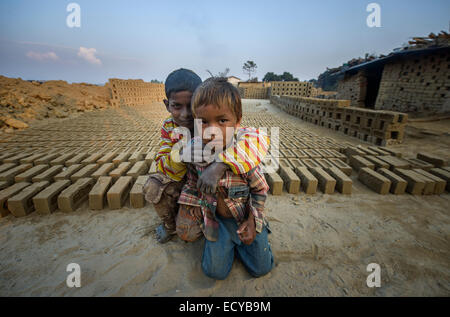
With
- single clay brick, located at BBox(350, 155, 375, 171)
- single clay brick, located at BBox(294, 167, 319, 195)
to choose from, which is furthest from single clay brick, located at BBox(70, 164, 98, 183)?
single clay brick, located at BBox(350, 155, 375, 171)

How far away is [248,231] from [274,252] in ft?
1.51

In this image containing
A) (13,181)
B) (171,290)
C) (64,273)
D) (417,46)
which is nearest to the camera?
(171,290)

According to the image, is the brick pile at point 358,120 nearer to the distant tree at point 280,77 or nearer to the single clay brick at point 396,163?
the single clay brick at point 396,163

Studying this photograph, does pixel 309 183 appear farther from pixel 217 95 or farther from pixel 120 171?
pixel 120 171

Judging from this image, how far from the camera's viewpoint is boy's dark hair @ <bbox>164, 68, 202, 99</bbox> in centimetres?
138

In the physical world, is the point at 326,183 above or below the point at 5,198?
above

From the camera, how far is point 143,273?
1291 mm

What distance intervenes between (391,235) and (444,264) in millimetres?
320

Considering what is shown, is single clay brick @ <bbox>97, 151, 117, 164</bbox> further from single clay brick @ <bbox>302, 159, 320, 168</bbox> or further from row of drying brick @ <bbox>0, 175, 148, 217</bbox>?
single clay brick @ <bbox>302, 159, 320, 168</bbox>

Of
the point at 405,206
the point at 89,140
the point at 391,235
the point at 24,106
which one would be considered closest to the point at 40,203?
the point at 89,140

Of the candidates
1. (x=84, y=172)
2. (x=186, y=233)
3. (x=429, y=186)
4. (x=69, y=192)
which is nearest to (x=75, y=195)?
(x=69, y=192)

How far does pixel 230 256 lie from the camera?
4.31 ft

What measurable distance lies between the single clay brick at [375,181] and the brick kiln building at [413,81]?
22.1 ft
